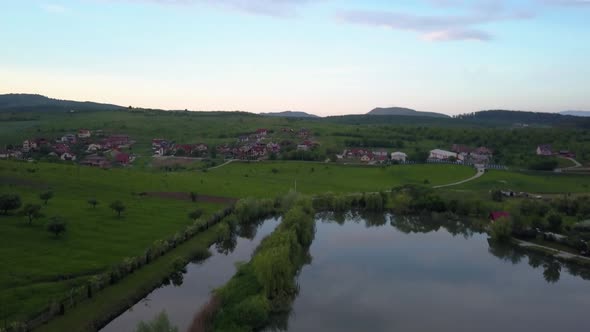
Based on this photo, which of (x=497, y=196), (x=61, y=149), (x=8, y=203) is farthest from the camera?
(x=61, y=149)

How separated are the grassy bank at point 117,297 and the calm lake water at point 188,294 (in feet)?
1.79

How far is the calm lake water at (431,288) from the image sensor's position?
2916 cm

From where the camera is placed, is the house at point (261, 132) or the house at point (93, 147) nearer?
the house at point (93, 147)

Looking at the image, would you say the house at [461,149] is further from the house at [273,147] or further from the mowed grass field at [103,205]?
the house at [273,147]

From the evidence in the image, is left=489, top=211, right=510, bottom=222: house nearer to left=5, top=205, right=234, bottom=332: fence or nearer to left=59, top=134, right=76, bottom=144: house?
left=5, top=205, right=234, bottom=332: fence

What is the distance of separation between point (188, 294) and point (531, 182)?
62113 mm

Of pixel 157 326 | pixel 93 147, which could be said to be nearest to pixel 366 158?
pixel 93 147

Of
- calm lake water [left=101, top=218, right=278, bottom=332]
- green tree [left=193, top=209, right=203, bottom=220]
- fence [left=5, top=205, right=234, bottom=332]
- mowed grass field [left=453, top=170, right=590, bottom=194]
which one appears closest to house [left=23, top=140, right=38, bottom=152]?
green tree [left=193, top=209, right=203, bottom=220]

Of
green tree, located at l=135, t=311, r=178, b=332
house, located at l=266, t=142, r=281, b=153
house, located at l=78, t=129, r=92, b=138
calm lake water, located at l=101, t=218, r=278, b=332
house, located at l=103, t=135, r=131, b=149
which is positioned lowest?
calm lake water, located at l=101, t=218, r=278, b=332

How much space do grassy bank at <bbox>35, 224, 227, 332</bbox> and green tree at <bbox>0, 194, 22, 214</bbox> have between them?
53.5 feet

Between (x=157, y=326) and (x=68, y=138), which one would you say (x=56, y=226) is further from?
(x=68, y=138)

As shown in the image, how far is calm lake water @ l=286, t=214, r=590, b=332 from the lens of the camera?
2916 centimetres

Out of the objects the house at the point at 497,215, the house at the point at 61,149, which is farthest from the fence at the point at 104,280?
the house at the point at 61,149

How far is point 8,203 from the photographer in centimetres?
4216
